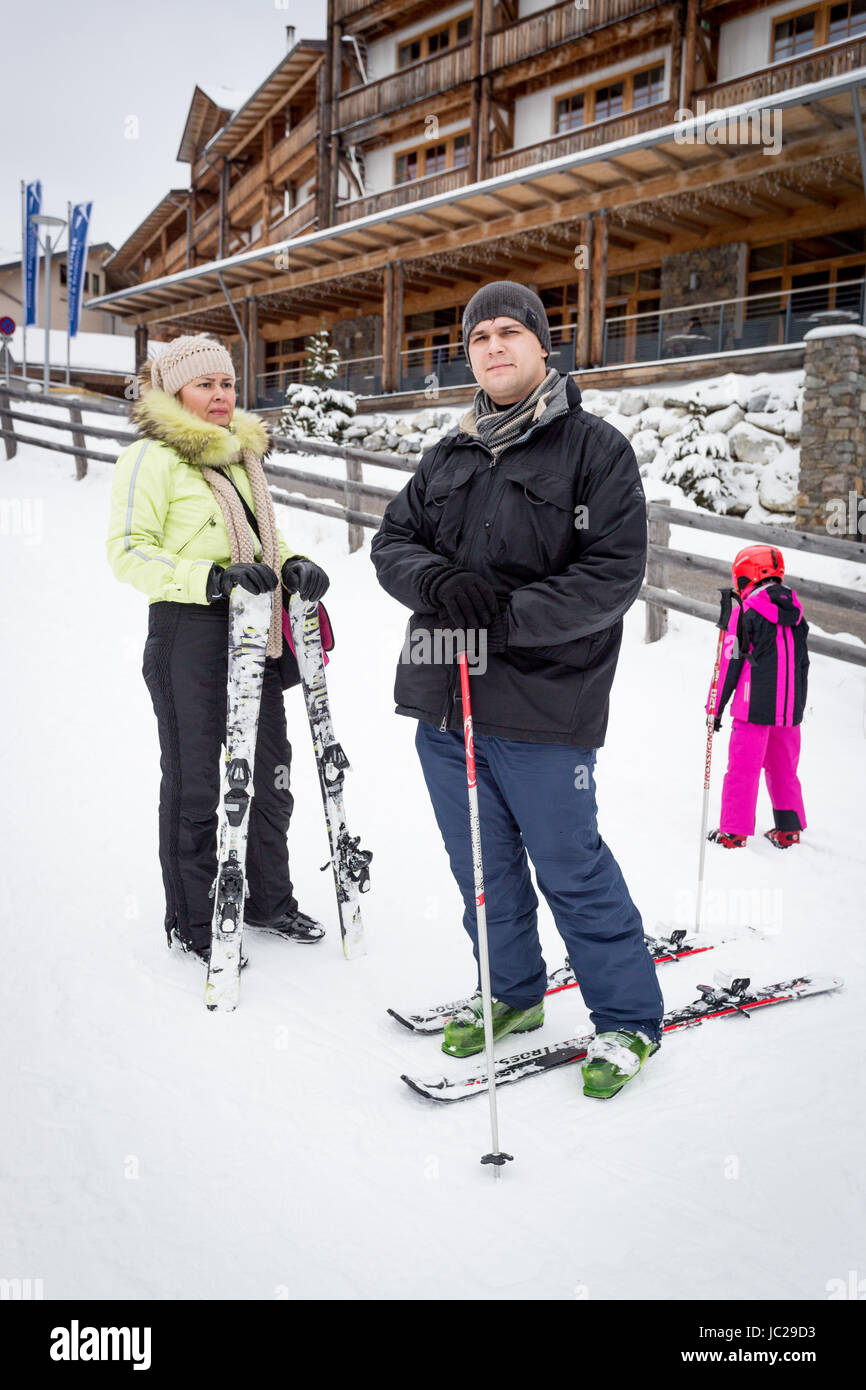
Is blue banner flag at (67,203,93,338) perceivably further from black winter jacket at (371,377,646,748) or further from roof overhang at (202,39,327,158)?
black winter jacket at (371,377,646,748)

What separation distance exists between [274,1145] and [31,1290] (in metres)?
0.57

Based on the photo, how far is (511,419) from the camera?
7.93 ft

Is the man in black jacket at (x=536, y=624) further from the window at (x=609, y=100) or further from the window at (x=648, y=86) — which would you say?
the window at (x=609, y=100)

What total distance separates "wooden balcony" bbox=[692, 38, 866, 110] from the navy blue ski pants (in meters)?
13.5

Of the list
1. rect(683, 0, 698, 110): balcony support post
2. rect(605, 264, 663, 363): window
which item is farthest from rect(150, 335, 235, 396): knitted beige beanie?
rect(683, 0, 698, 110): balcony support post

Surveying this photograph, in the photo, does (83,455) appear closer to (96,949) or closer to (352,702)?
(352,702)

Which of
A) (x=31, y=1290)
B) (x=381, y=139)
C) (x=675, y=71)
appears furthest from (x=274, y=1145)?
(x=381, y=139)

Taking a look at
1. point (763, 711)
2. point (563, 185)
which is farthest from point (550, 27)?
point (763, 711)

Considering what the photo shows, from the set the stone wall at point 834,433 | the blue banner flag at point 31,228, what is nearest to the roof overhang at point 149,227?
the blue banner flag at point 31,228

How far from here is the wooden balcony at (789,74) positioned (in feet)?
40.5

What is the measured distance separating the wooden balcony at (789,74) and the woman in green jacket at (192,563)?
41.8ft

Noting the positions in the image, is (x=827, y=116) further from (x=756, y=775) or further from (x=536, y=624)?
(x=536, y=624)

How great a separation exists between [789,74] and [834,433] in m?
7.43
